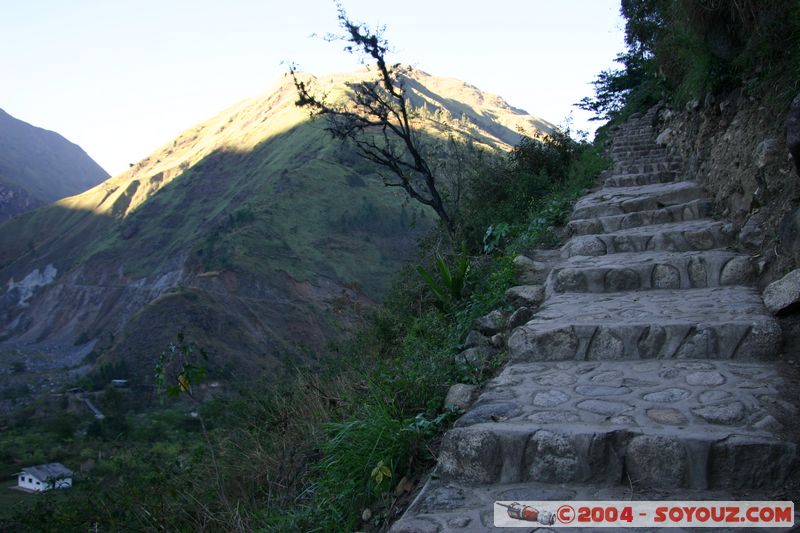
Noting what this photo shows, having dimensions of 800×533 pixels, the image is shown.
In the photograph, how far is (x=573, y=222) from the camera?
20.6 ft

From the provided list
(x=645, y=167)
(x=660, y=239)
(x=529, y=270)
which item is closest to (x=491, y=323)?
(x=529, y=270)

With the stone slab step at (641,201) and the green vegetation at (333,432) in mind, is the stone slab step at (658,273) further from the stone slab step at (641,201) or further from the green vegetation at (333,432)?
the stone slab step at (641,201)

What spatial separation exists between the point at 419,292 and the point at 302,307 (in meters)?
39.4

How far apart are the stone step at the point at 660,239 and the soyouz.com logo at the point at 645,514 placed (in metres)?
3.02

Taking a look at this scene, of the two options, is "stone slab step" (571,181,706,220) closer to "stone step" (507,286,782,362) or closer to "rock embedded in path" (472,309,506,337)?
"stone step" (507,286,782,362)

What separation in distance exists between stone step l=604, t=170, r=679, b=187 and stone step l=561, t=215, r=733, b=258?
2.44 m

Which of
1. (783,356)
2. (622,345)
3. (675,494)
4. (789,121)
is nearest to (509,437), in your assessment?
(675,494)

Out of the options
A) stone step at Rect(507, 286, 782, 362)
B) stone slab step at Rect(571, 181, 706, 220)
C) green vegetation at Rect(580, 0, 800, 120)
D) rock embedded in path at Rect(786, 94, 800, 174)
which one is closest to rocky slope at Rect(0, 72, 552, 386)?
green vegetation at Rect(580, 0, 800, 120)

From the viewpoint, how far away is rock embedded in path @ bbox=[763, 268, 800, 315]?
10.8ft

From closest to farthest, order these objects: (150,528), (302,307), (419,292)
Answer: (150,528) < (419,292) < (302,307)

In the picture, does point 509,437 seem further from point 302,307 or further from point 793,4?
point 302,307

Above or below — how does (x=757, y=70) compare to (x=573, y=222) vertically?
above

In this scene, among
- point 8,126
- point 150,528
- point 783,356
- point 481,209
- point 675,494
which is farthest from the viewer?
point 8,126

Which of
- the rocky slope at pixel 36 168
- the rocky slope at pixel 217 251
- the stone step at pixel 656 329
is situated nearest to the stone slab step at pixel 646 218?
the stone step at pixel 656 329
